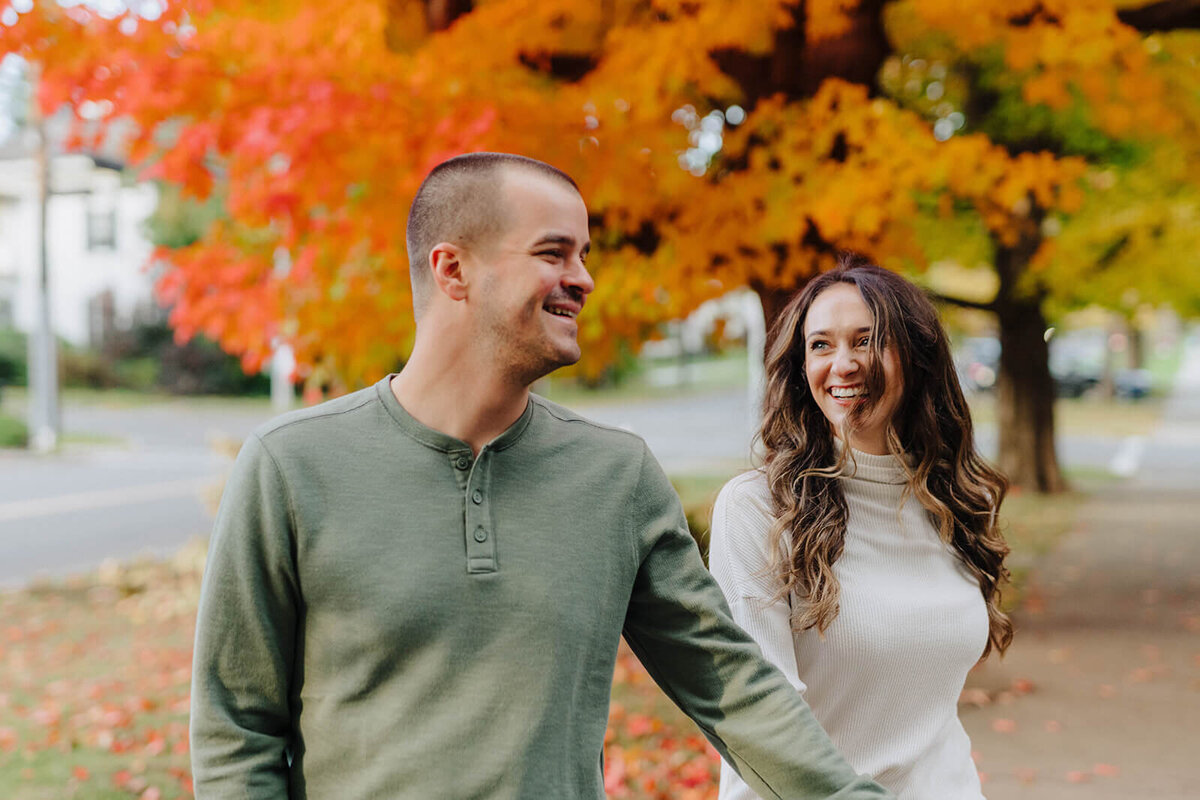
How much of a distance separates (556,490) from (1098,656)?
7199 mm

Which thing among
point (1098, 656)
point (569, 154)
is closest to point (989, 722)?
point (1098, 656)

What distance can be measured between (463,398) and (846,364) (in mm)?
1036

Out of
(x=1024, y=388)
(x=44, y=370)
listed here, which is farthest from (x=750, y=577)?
(x=44, y=370)

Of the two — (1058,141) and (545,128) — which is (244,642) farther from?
(1058,141)

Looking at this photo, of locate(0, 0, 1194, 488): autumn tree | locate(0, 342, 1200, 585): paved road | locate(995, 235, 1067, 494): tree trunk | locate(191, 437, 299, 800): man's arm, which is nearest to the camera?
locate(191, 437, 299, 800): man's arm

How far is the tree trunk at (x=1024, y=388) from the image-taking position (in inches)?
571

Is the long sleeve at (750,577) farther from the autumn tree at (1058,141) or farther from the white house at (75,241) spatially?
the white house at (75,241)

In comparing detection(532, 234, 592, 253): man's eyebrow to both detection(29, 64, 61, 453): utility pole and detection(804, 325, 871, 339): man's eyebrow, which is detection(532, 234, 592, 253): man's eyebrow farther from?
detection(29, 64, 61, 453): utility pole

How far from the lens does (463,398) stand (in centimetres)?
186

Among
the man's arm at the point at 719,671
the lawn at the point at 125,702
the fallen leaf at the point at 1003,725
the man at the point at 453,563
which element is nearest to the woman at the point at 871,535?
the man's arm at the point at 719,671

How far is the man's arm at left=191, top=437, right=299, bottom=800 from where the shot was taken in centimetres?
169

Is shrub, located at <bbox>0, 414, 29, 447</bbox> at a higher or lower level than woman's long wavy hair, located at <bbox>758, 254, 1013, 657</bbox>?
lower

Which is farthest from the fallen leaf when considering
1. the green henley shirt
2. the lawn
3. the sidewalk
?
the green henley shirt

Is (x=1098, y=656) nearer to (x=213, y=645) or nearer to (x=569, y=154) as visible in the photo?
(x=569, y=154)
